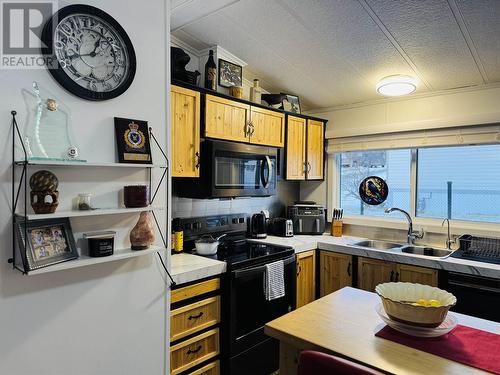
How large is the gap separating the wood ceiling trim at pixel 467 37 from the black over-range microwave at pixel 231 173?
1.61 metres

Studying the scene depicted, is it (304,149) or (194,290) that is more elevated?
(304,149)

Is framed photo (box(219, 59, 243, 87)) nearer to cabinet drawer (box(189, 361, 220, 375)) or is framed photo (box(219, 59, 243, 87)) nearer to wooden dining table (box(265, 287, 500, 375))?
wooden dining table (box(265, 287, 500, 375))

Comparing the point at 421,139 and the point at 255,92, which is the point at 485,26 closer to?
the point at 421,139

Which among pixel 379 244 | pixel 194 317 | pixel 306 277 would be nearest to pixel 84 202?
Result: pixel 194 317

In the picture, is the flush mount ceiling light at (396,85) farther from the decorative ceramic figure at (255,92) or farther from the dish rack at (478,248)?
the dish rack at (478,248)

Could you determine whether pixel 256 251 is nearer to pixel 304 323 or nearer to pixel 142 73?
pixel 304 323

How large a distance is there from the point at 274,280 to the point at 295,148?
57.3 inches

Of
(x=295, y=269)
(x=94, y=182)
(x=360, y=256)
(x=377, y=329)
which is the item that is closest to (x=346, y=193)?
(x=360, y=256)

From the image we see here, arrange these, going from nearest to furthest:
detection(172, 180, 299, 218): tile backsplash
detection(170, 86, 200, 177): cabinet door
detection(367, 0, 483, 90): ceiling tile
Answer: detection(367, 0, 483, 90): ceiling tile → detection(170, 86, 200, 177): cabinet door → detection(172, 180, 299, 218): tile backsplash

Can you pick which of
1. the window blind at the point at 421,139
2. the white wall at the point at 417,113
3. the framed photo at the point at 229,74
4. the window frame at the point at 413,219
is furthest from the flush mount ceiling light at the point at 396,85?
the framed photo at the point at 229,74

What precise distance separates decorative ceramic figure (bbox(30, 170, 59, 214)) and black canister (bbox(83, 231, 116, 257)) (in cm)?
21

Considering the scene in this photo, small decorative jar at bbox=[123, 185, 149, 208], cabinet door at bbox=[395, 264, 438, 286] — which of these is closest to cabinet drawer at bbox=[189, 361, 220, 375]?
small decorative jar at bbox=[123, 185, 149, 208]

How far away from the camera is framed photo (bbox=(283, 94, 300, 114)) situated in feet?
11.2

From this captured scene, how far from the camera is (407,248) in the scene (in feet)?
10.1
